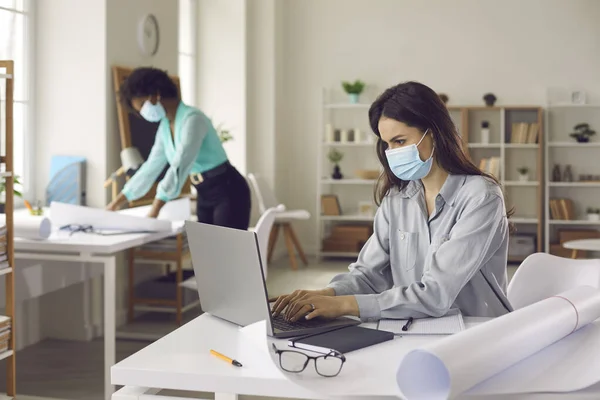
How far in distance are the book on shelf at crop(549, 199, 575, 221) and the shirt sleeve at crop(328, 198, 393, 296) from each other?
5695 millimetres

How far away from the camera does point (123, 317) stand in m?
4.97

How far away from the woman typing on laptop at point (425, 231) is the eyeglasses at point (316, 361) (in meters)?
0.28

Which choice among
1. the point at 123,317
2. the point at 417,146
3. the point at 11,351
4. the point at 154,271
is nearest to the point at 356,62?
the point at 154,271

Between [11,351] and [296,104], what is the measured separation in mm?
5346

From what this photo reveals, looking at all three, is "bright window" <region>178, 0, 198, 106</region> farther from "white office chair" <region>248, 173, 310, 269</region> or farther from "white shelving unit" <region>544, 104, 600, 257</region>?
"white shelving unit" <region>544, 104, 600, 257</region>

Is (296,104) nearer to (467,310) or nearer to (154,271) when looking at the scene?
(154,271)

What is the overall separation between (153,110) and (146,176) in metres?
0.37

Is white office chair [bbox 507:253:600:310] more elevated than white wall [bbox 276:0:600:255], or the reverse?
white wall [bbox 276:0:600:255]

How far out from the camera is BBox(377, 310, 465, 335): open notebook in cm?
175

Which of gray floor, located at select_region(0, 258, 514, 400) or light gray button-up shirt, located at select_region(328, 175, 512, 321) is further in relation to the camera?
gray floor, located at select_region(0, 258, 514, 400)

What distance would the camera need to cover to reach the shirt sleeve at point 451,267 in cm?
186

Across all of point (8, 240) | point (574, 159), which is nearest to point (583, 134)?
point (574, 159)

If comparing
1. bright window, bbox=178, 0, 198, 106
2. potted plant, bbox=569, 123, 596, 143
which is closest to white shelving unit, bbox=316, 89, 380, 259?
bright window, bbox=178, 0, 198, 106

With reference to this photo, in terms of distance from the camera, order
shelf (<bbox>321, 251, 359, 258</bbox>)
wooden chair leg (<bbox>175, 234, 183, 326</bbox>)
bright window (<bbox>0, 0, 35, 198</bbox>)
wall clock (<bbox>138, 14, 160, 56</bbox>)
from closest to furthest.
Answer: bright window (<bbox>0, 0, 35, 198</bbox>), wooden chair leg (<bbox>175, 234, 183, 326</bbox>), wall clock (<bbox>138, 14, 160, 56</bbox>), shelf (<bbox>321, 251, 359, 258</bbox>)
